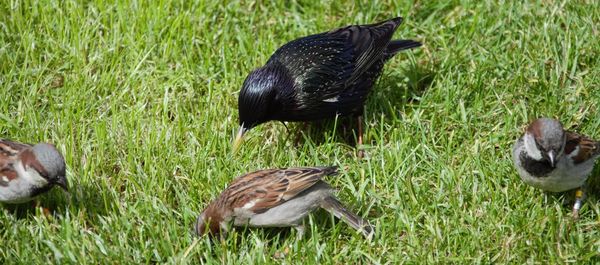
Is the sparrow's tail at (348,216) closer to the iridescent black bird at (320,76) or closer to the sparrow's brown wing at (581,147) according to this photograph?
the iridescent black bird at (320,76)

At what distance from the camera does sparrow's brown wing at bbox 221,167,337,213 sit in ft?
18.6

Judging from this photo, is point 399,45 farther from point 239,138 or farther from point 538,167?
point 538,167

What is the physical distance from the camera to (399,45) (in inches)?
289

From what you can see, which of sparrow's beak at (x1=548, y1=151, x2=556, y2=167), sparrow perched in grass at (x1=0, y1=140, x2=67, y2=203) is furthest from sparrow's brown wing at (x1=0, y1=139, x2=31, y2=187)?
sparrow's beak at (x1=548, y1=151, x2=556, y2=167)

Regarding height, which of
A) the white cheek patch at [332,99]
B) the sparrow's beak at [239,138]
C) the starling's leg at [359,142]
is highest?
the white cheek patch at [332,99]

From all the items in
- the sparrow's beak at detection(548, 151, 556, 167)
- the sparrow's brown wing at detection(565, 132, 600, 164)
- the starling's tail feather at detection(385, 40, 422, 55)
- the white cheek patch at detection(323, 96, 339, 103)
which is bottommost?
the white cheek patch at detection(323, 96, 339, 103)

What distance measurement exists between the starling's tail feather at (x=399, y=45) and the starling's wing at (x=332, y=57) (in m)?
0.10

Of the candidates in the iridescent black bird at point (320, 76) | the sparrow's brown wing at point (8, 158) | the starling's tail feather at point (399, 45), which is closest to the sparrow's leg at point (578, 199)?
the iridescent black bird at point (320, 76)

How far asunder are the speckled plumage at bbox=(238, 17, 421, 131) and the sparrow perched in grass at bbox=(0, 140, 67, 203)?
143 centimetres

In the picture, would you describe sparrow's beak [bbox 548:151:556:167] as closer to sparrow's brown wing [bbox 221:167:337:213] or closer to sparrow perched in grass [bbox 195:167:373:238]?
sparrow perched in grass [bbox 195:167:373:238]

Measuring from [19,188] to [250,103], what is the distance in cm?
171

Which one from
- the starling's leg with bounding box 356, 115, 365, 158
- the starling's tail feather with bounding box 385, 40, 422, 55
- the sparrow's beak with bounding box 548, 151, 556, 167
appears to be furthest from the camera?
the starling's tail feather with bounding box 385, 40, 422, 55

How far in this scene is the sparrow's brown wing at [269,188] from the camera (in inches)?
223

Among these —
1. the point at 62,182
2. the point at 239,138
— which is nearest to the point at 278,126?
the point at 239,138
